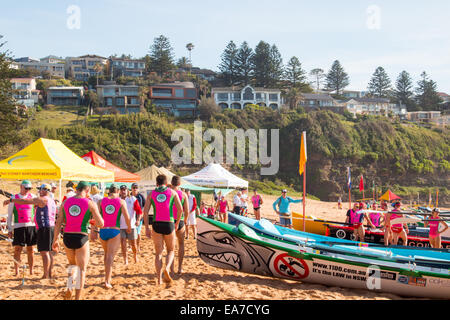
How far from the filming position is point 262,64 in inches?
2906

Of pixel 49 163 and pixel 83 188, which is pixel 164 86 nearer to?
pixel 49 163

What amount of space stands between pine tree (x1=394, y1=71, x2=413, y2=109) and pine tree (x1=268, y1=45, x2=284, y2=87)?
32.4 metres

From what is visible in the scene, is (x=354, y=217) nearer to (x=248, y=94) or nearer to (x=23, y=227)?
(x=23, y=227)

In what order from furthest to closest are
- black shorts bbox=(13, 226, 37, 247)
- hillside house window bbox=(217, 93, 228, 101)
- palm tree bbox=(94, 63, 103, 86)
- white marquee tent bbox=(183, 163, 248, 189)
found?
palm tree bbox=(94, 63, 103, 86)
hillside house window bbox=(217, 93, 228, 101)
white marquee tent bbox=(183, 163, 248, 189)
black shorts bbox=(13, 226, 37, 247)

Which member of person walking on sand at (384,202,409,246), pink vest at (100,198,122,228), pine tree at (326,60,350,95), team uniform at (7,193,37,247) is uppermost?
pine tree at (326,60,350,95)

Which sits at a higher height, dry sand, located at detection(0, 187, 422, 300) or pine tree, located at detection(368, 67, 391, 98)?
pine tree, located at detection(368, 67, 391, 98)

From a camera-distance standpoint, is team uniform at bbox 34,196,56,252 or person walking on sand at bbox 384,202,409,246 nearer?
team uniform at bbox 34,196,56,252

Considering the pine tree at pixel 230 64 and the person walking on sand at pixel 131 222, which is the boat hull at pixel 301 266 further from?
the pine tree at pixel 230 64

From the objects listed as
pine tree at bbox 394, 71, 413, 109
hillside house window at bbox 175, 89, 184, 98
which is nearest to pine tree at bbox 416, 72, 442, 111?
pine tree at bbox 394, 71, 413, 109

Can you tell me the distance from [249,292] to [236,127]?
156 ft

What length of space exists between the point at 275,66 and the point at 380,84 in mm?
33122

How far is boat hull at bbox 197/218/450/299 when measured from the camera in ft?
20.2

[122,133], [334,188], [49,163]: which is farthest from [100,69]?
[49,163]

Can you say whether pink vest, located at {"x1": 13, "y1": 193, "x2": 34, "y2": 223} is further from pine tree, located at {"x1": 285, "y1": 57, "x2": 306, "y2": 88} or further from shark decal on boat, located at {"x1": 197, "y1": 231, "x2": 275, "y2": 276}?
pine tree, located at {"x1": 285, "y1": 57, "x2": 306, "y2": 88}
